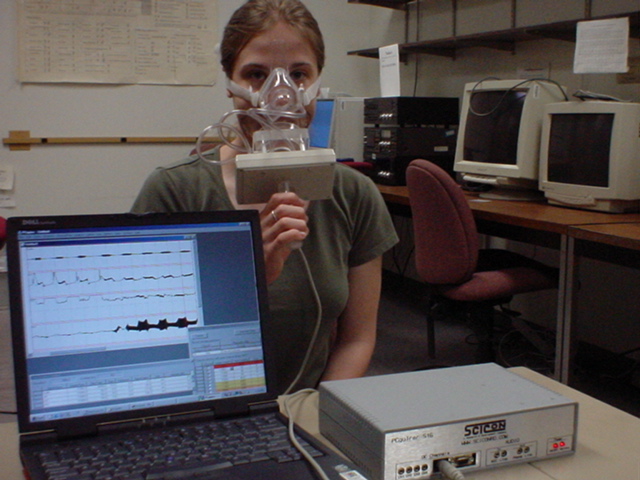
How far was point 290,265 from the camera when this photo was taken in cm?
112

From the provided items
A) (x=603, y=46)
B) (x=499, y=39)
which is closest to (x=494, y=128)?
(x=603, y=46)

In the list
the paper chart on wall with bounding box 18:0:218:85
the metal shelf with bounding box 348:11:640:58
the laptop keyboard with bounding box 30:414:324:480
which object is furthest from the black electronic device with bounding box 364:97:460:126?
the laptop keyboard with bounding box 30:414:324:480

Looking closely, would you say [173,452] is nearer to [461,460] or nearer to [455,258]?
[461,460]

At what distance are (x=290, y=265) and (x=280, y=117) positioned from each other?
256 mm

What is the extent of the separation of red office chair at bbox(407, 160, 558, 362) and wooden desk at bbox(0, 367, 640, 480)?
1.43 metres

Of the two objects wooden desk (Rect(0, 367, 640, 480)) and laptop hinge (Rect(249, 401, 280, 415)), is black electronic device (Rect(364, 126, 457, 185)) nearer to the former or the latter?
wooden desk (Rect(0, 367, 640, 480))

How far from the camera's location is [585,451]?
744 mm

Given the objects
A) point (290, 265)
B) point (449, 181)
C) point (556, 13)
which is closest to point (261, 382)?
point (290, 265)

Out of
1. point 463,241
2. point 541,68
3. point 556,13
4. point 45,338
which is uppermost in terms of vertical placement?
point 556,13

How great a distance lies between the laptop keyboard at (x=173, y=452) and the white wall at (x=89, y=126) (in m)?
3.26

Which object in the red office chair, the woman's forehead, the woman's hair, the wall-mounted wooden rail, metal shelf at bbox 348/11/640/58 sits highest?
metal shelf at bbox 348/11/640/58

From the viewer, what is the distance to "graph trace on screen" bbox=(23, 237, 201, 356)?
2.36 ft

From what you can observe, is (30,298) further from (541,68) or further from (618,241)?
(541,68)

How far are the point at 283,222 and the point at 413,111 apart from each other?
8.35ft
